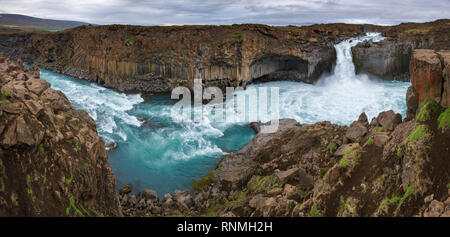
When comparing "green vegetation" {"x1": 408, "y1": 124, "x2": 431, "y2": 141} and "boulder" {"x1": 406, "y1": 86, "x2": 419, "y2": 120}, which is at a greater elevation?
"boulder" {"x1": 406, "y1": 86, "x2": 419, "y2": 120}

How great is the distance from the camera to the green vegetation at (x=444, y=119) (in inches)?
273

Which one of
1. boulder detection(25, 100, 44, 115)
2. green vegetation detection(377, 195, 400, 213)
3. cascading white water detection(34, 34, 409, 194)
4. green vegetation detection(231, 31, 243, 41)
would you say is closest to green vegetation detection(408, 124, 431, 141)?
green vegetation detection(377, 195, 400, 213)

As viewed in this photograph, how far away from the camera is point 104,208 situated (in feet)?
30.0

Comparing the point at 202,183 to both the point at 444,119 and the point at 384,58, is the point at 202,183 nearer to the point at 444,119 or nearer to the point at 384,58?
the point at 444,119

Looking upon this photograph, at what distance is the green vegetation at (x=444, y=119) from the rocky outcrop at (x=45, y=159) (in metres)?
8.56

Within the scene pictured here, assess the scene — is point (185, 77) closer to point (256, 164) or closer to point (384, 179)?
point (256, 164)

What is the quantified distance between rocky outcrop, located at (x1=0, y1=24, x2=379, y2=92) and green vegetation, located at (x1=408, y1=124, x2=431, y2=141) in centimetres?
2948

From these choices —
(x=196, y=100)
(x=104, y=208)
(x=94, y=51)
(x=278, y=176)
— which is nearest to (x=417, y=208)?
(x=278, y=176)

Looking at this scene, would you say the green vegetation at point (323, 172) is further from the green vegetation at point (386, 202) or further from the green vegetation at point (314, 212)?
the green vegetation at point (386, 202)

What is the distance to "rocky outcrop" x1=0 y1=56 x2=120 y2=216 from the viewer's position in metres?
6.67

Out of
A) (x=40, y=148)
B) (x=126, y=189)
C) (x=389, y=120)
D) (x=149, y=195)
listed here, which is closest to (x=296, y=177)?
(x=389, y=120)

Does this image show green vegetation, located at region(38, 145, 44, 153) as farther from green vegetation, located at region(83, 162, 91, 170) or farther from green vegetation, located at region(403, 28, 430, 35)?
green vegetation, located at region(403, 28, 430, 35)

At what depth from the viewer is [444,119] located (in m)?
7.07

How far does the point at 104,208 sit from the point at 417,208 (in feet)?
25.6
